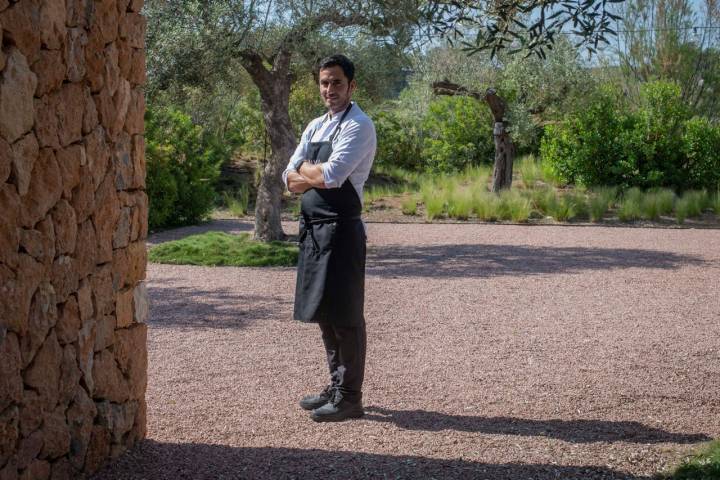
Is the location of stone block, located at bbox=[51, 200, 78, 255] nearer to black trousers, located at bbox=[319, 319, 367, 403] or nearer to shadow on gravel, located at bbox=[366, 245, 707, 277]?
black trousers, located at bbox=[319, 319, 367, 403]

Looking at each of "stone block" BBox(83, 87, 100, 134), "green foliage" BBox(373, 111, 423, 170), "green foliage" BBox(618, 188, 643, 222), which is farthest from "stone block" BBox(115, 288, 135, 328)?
"green foliage" BBox(373, 111, 423, 170)

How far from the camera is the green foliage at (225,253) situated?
10906 millimetres

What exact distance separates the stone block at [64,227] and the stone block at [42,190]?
0.04m

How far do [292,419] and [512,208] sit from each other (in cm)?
1180

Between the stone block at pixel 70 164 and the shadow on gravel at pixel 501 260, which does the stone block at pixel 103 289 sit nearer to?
the stone block at pixel 70 164

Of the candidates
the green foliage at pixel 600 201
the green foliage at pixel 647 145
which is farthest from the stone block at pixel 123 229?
the green foliage at pixel 647 145

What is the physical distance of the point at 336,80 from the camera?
4.70m

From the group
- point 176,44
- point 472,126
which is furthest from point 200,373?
point 472,126

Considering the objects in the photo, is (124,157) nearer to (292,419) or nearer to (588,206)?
(292,419)

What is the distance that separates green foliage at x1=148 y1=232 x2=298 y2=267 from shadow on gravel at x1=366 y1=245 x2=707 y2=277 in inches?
43.4

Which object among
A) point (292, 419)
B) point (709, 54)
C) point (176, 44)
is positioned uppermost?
point (709, 54)

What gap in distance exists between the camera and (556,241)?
13414mm

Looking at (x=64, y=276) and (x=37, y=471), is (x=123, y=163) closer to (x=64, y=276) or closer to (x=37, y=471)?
(x=64, y=276)

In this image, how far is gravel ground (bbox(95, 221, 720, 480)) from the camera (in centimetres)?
Result: 415
